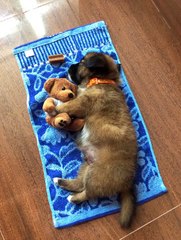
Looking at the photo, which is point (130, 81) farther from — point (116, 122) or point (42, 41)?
point (42, 41)

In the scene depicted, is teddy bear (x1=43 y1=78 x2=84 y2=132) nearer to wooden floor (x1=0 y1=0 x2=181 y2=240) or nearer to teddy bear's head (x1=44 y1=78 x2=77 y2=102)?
teddy bear's head (x1=44 y1=78 x2=77 y2=102)

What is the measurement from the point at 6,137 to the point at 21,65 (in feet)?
1.29

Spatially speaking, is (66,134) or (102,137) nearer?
(102,137)

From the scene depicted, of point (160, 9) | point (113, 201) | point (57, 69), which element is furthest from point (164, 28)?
point (113, 201)

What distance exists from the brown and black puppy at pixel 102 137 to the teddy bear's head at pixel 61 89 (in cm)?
3

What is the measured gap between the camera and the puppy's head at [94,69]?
1565mm

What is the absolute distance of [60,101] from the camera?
163 centimetres

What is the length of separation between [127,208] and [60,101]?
58cm

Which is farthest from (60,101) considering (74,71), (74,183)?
(74,183)

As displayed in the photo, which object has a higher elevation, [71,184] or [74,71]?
[74,71]

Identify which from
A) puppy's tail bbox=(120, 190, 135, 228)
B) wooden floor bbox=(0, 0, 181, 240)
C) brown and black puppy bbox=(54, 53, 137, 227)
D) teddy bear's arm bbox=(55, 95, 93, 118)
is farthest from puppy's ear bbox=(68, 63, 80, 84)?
puppy's tail bbox=(120, 190, 135, 228)

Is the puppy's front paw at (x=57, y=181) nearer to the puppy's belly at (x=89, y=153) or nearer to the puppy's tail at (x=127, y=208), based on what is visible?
the puppy's belly at (x=89, y=153)

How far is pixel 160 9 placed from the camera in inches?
79.2

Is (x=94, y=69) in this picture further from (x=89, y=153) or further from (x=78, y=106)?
(x=89, y=153)
